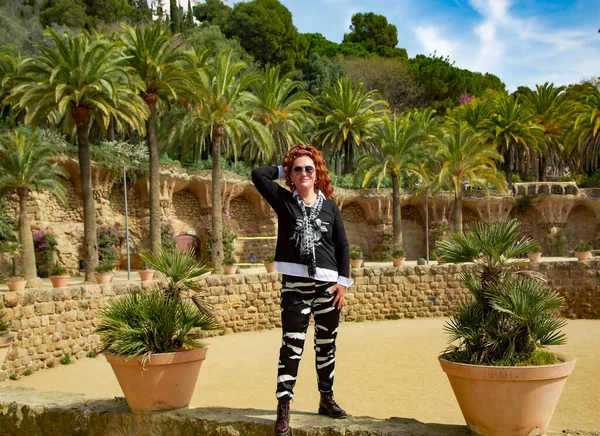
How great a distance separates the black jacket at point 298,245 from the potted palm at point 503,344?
763mm

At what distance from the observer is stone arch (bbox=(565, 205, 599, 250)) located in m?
36.4

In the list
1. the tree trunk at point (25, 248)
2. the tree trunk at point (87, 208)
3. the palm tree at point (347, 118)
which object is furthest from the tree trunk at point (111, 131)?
the tree trunk at point (87, 208)

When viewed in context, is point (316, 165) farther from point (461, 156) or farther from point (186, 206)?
point (186, 206)

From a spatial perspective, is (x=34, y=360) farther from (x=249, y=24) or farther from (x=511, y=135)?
(x=249, y=24)

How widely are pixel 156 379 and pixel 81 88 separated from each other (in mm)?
15616

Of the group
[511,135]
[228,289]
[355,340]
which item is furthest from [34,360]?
[511,135]

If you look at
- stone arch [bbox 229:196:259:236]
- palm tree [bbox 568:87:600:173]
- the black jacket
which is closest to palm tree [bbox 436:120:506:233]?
stone arch [bbox 229:196:259:236]

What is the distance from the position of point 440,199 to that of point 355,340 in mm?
21848

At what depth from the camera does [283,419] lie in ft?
13.1

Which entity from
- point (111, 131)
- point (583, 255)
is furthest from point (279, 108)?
point (583, 255)

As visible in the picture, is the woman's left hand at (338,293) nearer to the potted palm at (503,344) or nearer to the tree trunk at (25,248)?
the potted palm at (503,344)

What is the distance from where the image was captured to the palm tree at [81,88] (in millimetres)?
18250

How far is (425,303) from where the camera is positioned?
62.7 feet

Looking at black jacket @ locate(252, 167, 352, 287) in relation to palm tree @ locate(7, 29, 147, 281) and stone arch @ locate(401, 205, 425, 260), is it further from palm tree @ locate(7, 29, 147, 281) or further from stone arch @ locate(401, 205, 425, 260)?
stone arch @ locate(401, 205, 425, 260)
